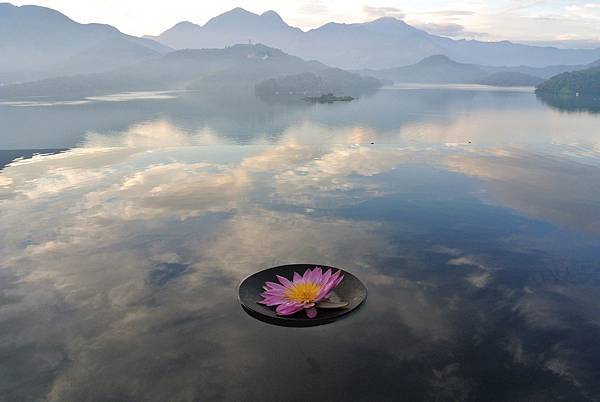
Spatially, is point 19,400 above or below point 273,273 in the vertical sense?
below

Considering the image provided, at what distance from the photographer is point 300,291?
15789mm

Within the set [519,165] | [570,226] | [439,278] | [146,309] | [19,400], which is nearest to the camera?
[19,400]

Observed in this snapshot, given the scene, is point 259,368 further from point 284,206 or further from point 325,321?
point 284,206

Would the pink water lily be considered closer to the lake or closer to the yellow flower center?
the yellow flower center

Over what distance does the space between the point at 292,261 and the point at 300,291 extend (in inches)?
224

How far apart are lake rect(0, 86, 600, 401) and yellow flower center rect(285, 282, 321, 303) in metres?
1.17

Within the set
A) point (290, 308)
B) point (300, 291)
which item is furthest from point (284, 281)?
point (290, 308)

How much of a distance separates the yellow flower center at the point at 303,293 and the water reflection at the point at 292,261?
3.90 ft

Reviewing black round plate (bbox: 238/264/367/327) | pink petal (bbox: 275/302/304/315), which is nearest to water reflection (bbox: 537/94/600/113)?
black round plate (bbox: 238/264/367/327)

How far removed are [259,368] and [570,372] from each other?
981 centimetres

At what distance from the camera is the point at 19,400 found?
42.0ft

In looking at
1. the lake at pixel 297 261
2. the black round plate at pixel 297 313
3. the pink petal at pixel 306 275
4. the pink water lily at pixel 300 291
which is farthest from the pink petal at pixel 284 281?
the lake at pixel 297 261

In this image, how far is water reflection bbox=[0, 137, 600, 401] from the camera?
13.6m

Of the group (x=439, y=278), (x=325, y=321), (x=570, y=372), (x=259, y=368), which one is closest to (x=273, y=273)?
(x=325, y=321)
